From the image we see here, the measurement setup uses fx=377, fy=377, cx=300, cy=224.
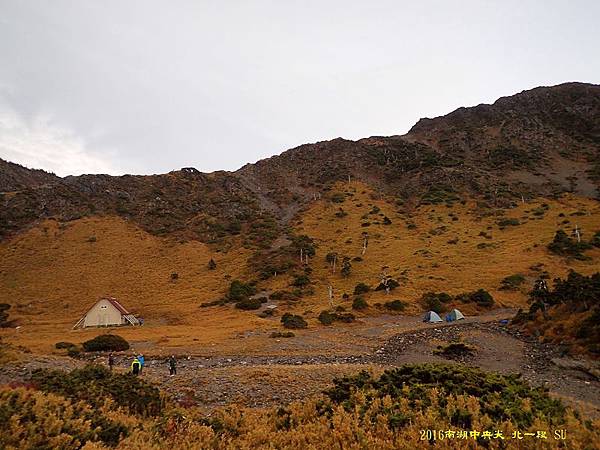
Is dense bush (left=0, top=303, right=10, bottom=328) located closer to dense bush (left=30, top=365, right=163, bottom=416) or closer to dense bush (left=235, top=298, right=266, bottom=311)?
dense bush (left=235, top=298, right=266, bottom=311)

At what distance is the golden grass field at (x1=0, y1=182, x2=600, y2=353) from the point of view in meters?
35.6

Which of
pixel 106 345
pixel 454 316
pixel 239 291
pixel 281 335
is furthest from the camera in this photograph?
pixel 239 291

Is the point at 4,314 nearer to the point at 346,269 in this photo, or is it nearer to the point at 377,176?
the point at 346,269

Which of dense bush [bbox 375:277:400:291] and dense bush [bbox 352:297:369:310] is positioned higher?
dense bush [bbox 375:277:400:291]

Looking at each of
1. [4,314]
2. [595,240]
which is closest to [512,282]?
[595,240]

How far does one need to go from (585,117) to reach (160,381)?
455 ft

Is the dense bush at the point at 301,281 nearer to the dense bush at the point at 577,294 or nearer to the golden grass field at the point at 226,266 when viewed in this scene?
the golden grass field at the point at 226,266

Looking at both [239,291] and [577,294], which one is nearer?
[577,294]

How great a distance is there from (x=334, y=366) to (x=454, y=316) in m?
18.4

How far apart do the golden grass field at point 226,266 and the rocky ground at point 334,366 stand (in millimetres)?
5016

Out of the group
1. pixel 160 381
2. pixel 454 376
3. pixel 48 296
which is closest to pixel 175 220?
pixel 48 296

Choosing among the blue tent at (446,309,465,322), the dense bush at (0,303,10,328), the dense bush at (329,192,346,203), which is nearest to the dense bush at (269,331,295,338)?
the blue tent at (446,309,465,322)

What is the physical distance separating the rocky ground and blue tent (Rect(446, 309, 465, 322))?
3.96 meters

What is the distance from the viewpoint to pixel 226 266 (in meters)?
59.1
